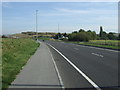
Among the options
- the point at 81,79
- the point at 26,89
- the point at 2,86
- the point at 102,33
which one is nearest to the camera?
the point at 26,89

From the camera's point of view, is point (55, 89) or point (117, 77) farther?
point (117, 77)

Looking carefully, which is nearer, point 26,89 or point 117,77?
point 26,89

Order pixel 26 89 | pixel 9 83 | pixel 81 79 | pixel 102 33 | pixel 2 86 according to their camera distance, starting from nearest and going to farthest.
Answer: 1. pixel 26 89
2. pixel 2 86
3. pixel 9 83
4. pixel 81 79
5. pixel 102 33

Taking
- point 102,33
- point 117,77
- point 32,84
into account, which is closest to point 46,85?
point 32,84

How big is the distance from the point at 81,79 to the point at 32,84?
2334 millimetres

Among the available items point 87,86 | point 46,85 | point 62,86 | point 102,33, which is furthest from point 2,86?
point 102,33

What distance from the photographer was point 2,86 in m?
8.42

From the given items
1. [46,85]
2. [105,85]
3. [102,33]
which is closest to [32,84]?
[46,85]

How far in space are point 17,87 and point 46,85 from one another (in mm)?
1036

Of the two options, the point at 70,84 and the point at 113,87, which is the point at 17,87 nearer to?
the point at 70,84

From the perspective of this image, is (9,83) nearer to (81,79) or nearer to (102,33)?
(81,79)

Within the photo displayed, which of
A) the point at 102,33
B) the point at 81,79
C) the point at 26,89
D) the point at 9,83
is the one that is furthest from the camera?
the point at 102,33

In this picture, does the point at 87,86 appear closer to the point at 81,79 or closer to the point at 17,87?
the point at 81,79

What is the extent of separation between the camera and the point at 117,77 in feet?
34.1
